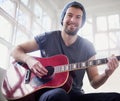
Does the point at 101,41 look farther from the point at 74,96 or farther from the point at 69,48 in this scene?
the point at 74,96

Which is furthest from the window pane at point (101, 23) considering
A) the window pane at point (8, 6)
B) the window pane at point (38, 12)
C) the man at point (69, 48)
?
the man at point (69, 48)

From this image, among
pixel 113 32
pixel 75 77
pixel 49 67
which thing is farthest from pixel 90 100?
pixel 113 32

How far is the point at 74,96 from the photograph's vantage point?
1.25m

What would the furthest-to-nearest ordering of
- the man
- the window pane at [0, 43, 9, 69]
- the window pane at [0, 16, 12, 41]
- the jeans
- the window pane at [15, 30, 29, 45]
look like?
1. the window pane at [15, 30, 29, 45]
2. the window pane at [0, 16, 12, 41]
3. the window pane at [0, 43, 9, 69]
4. the man
5. the jeans

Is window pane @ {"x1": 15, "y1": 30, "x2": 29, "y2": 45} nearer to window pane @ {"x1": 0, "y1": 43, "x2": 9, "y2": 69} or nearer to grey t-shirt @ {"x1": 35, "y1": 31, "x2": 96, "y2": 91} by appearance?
window pane @ {"x1": 0, "y1": 43, "x2": 9, "y2": 69}

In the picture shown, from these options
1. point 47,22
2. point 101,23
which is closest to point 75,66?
point 47,22

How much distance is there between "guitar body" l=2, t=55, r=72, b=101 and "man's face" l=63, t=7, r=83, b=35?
0.22 meters

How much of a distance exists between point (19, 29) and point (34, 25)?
526 mm

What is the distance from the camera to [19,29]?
10.6 feet

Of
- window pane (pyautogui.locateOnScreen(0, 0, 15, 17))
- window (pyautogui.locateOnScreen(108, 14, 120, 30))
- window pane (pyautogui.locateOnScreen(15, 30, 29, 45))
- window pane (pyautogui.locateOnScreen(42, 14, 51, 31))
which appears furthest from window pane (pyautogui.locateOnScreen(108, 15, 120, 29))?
window pane (pyautogui.locateOnScreen(0, 0, 15, 17))

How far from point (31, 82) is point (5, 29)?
174 centimetres

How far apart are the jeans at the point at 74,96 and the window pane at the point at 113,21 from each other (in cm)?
303

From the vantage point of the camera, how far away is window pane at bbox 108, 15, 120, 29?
13.4ft

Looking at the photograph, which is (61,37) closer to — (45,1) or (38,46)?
(38,46)
